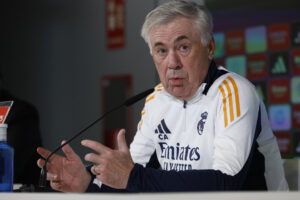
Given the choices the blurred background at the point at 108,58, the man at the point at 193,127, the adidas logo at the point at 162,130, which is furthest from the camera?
the blurred background at the point at 108,58

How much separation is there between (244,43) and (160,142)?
5.15 feet

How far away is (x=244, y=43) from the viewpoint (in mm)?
2719

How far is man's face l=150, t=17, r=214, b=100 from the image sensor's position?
50.5 inches

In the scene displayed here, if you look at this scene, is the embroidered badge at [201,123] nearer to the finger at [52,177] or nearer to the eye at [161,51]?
the eye at [161,51]

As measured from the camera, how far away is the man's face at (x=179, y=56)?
128 cm

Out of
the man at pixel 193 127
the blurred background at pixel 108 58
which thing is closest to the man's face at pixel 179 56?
the man at pixel 193 127

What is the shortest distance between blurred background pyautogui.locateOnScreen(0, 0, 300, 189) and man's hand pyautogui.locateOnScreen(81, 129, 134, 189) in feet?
3.93

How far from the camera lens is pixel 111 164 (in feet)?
2.95

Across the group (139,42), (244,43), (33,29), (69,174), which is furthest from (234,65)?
(33,29)

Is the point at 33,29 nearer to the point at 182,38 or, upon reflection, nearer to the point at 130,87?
the point at 130,87

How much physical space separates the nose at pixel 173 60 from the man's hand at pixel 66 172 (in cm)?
42

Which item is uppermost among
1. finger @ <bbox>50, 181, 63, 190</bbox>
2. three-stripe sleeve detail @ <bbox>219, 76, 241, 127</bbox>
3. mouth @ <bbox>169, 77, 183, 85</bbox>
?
mouth @ <bbox>169, 77, 183, 85</bbox>

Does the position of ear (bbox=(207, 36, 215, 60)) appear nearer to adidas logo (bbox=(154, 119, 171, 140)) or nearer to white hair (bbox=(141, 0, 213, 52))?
white hair (bbox=(141, 0, 213, 52))

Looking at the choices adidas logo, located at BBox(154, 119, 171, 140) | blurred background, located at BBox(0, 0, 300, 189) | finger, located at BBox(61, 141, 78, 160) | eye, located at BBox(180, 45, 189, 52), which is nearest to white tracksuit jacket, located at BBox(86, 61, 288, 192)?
adidas logo, located at BBox(154, 119, 171, 140)
